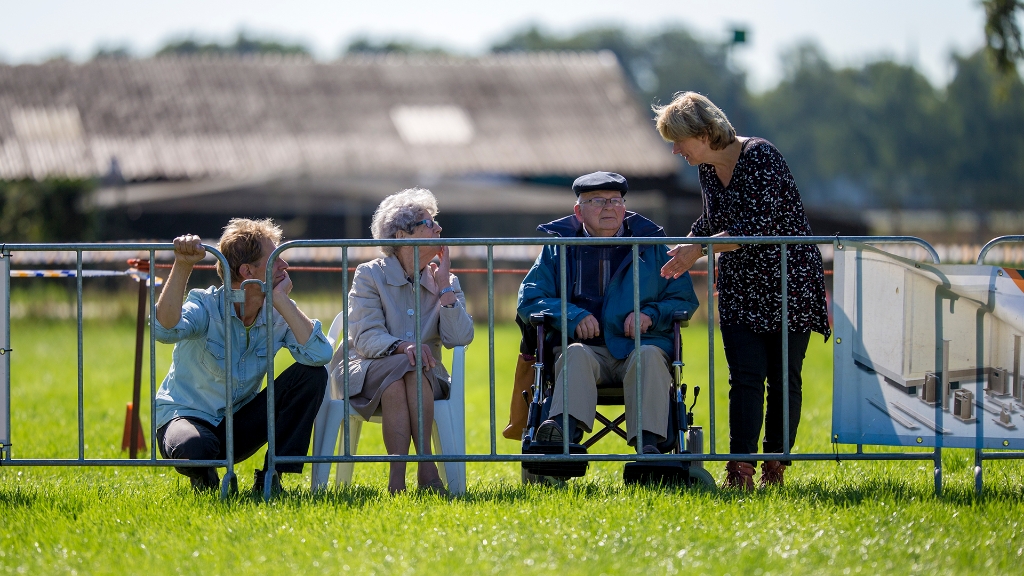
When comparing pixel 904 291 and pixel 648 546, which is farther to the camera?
pixel 904 291

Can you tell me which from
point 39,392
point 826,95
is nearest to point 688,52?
point 826,95

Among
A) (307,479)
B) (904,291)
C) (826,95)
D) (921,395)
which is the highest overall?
(826,95)

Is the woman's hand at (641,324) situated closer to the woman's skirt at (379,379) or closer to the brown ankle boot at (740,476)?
the brown ankle boot at (740,476)

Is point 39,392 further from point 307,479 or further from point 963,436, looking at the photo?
point 963,436

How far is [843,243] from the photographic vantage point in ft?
16.4

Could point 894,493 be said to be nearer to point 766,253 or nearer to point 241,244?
point 766,253

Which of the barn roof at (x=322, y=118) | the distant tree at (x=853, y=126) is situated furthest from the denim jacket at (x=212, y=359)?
the distant tree at (x=853, y=126)

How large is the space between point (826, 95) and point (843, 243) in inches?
4056

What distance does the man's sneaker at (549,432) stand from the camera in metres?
5.03

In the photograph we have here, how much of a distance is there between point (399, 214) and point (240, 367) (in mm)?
1076

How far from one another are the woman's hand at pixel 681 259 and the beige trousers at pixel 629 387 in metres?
0.37

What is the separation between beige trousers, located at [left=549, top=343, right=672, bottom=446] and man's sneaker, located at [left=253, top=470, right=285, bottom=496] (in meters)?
1.30

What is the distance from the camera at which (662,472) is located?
5051 mm

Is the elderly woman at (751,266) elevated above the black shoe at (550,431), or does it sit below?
above
